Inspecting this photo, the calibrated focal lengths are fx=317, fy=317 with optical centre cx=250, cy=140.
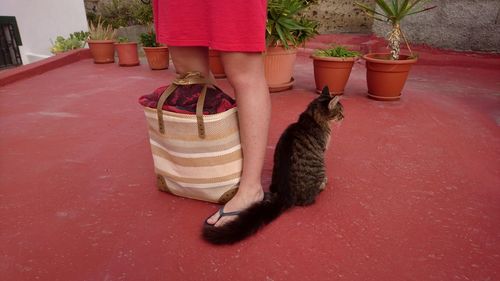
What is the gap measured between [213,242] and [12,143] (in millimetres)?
1674

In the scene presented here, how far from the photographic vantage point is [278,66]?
296cm

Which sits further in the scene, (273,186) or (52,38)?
(52,38)

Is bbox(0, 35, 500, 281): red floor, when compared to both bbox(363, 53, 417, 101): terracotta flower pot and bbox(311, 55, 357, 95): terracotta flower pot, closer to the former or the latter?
bbox(363, 53, 417, 101): terracotta flower pot

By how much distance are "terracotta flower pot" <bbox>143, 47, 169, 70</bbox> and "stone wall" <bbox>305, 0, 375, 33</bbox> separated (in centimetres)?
271

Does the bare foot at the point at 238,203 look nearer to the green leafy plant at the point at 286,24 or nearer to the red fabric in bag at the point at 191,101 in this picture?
the red fabric in bag at the point at 191,101

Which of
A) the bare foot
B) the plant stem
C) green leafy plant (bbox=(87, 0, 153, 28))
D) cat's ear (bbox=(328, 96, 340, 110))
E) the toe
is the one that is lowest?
the toe

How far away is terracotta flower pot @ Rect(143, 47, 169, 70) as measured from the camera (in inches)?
164

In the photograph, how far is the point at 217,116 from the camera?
45.5 inches

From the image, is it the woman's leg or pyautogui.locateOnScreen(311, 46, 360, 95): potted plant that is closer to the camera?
the woman's leg

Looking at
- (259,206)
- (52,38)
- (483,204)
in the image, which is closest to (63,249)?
(259,206)

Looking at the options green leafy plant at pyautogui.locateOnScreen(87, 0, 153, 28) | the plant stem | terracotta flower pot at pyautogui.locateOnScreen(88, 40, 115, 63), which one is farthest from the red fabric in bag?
green leafy plant at pyautogui.locateOnScreen(87, 0, 153, 28)

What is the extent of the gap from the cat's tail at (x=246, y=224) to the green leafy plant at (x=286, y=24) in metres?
1.90

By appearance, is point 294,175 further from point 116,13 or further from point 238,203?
point 116,13

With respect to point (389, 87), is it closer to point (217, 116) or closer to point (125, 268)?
point (217, 116)
